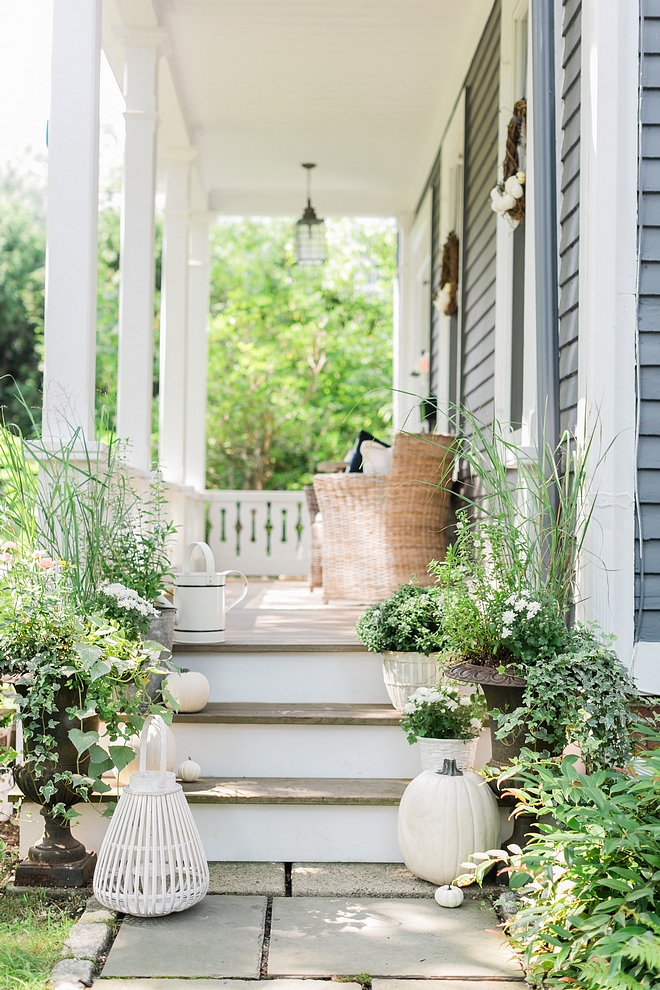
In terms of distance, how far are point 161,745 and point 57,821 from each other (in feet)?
1.10

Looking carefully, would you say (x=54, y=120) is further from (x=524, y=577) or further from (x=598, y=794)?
(x=598, y=794)

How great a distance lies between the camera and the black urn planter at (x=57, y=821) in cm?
257

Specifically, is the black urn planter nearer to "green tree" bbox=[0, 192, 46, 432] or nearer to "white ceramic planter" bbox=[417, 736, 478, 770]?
"white ceramic planter" bbox=[417, 736, 478, 770]

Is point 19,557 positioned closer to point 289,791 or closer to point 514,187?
point 289,791

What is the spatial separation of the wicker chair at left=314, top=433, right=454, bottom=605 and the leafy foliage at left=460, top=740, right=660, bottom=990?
2.57 metres

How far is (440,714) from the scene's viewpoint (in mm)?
2801

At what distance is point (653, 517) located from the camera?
106 inches

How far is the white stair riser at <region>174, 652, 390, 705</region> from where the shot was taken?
335 cm

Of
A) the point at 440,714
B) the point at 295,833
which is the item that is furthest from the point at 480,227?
the point at 295,833

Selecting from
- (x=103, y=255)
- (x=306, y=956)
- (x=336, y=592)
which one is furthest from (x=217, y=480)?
(x=306, y=956)

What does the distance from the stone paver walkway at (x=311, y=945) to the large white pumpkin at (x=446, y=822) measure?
104 mm

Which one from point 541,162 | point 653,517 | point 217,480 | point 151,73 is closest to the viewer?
point 653,517

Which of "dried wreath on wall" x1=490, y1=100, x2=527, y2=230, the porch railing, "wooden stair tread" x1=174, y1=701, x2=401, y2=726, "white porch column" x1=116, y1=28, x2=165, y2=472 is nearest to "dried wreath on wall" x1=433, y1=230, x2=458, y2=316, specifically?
"dried wreath on wall" x1=490, y1=100, x2=527, y2=230

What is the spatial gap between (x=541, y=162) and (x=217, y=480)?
998cm
